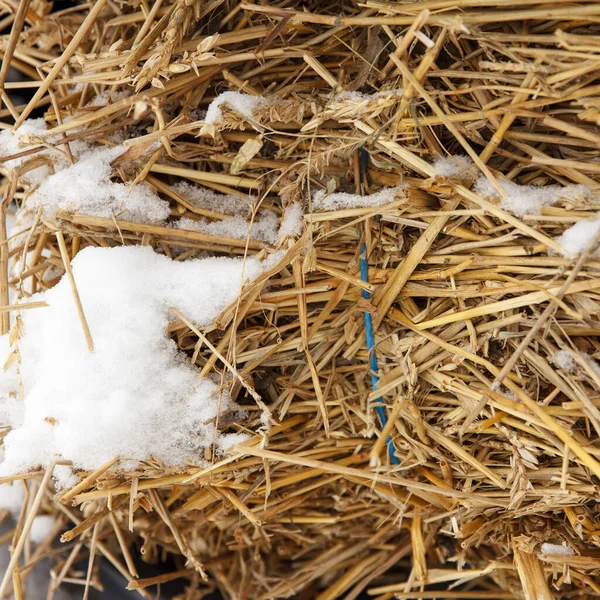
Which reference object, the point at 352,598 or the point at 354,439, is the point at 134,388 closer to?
the point at 354,439

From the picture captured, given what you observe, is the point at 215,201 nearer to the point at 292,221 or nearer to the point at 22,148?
the point at 292,221

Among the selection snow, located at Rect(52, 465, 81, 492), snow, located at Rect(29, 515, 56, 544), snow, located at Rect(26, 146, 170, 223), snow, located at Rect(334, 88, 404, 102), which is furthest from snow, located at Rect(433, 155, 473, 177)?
snow, located at Rect(29, 515, 56, 544)

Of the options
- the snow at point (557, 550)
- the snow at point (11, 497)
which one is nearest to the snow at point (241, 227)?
the snow at point (557, 550)

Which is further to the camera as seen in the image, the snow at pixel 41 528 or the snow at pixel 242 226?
the snow at pixel 41 528

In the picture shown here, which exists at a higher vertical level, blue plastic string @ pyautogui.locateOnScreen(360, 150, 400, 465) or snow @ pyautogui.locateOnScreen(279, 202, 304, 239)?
snow @ pyautogui.locateOnScreen(279, 202, 304, 239)

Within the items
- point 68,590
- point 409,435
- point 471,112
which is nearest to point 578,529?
point 409,435

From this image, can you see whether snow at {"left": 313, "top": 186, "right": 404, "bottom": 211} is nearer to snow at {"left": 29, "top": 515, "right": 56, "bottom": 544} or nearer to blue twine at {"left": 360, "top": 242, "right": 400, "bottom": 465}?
blue twine at {"left": 360, "top": 242, "right": 400, "bottom": 465}

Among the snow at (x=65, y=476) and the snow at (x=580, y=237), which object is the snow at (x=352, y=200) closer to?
the snow at (x=580, y=237)

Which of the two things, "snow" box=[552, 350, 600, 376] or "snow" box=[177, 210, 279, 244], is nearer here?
"snow" box=[552, 350, 600, 376]
